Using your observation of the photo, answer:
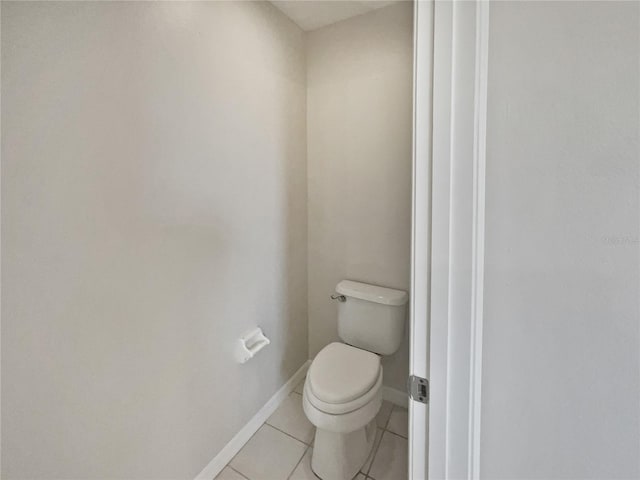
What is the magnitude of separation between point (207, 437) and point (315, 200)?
1450 mm

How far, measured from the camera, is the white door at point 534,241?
0.47 m

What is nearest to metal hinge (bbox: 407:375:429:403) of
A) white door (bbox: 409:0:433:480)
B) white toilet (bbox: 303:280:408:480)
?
white door (bbox: 409:0:433:480)

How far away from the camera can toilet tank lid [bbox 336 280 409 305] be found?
1.58 m

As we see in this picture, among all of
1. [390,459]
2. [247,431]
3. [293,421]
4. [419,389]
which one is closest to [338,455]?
[390,459]

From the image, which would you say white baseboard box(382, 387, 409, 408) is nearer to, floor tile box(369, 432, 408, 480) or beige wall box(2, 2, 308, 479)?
floor tile box(369, 432, 408, 480)

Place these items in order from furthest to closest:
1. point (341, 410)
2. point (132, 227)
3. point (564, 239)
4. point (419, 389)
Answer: point (341, 410) < point (132, 227) < point (419, 389) < point (564, 239)

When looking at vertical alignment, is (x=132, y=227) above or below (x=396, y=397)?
above

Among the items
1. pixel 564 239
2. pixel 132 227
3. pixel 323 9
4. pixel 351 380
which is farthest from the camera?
pixel 323 9

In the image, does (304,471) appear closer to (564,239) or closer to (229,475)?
(229,475)

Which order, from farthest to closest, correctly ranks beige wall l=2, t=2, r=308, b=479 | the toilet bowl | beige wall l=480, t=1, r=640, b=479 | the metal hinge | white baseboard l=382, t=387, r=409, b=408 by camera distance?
white baseboard l=382, t=387, r=409, b=408
the toilet bowl
beige wall l=2, t=2, r=308, b=479
the metal hinge
beige wall l=480, t=1, r=640, b=479

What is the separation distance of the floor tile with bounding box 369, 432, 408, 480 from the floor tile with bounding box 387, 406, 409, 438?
0.04 metres

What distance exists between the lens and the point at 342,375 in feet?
4.42

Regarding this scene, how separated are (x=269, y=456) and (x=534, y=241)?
5.24 feet

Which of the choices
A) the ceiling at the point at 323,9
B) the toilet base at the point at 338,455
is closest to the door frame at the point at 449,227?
the toilet base at the point at 338,455
